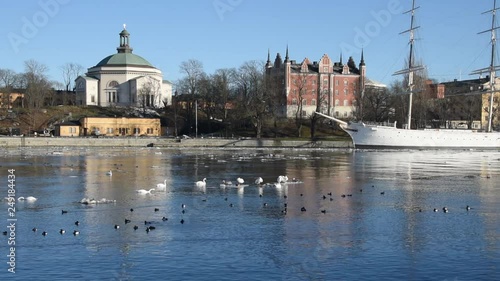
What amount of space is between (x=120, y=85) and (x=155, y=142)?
4354cm

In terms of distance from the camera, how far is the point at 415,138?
335ft

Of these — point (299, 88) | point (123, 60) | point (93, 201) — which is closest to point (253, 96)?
point (299, 88)

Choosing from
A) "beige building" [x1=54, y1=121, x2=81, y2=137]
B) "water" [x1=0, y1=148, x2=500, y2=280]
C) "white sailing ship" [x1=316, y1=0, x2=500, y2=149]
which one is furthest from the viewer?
"beige building" [x1=54, y1=121, x2=81, y2=137]

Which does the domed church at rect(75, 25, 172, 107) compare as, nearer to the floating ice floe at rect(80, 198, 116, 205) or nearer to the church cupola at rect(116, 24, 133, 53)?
the church cupola at rect(116, 24, 133, 53)

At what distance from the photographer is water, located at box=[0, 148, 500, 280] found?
1814 cm

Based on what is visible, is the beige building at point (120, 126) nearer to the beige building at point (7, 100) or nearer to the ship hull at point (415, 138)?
the beige building at point (7, 100)

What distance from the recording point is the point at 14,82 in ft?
479

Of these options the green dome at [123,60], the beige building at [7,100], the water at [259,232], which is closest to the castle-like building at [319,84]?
the green dome at [123,60]

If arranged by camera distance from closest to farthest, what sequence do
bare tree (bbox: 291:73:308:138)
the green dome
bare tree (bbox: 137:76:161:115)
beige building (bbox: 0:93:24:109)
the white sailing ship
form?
1. the white sailing ship
2. bare tree (bbox: 291:73:308:138)
3. beige building (bbox: 0:93:24:109)
4. bare tree (bbox: 137:76:161:115)
5. the green dome

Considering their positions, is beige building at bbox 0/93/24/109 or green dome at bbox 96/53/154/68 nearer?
beige building at bbox 0/93/24/109

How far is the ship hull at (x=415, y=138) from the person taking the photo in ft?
331

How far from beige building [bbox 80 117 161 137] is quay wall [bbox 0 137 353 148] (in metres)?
14.7

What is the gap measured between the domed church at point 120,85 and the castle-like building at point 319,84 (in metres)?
25.6

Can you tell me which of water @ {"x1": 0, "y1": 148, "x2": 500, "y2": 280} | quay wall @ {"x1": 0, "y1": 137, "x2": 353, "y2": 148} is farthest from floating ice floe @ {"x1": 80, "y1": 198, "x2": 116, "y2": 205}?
quay wall @ {"x1": 0, "y1": 137, "x2": 353, "y2": 148}
